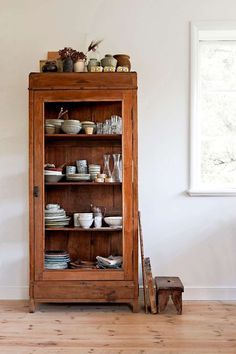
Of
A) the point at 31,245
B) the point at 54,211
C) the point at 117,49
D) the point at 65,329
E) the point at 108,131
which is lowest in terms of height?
the point at 65,329

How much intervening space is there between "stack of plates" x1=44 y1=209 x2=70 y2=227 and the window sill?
1.10 metres

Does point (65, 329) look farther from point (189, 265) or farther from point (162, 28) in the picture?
point (162, 28)

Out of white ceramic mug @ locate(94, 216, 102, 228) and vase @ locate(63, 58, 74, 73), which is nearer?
vase @ locate(63, 58, 74, 73)

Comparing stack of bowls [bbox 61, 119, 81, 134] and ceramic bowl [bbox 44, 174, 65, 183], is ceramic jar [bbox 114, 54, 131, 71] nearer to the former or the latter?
stack of bowls [bbox 61, 119, 81, 134]

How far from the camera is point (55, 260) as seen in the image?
3.64 meters

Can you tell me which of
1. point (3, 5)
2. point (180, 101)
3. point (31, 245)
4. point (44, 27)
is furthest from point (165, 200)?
point (3, 5)

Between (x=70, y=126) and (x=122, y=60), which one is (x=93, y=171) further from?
(x=122, y=60)

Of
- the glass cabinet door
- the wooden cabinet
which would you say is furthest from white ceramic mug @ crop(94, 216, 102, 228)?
the wooden cabinet

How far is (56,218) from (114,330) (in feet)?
3.29

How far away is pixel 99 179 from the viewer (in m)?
3.68

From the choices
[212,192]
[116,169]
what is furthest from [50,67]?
[212,192]

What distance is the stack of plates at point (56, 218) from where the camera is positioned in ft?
11.9

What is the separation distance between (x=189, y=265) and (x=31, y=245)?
4.57 ft

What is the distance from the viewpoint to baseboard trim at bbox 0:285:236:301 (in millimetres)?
3978
